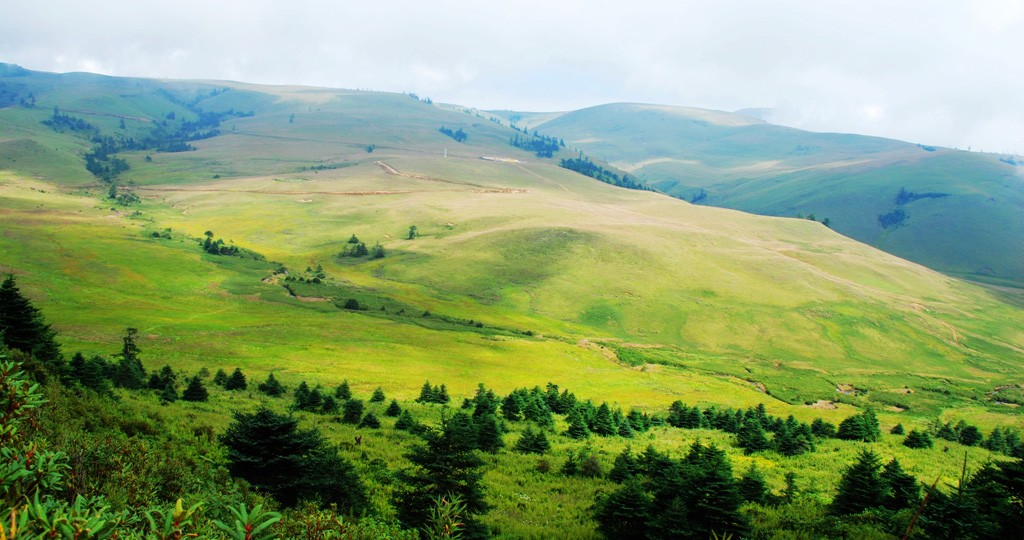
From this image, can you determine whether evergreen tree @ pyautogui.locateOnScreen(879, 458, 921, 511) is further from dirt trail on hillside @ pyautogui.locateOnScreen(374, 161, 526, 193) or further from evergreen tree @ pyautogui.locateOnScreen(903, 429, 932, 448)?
dirt trail on hillside @ pyautogui.locateOnScreen(374, 161, 526, 193)

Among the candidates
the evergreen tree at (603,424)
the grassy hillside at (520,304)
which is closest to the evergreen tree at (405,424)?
the grassy hillside at (520,304)

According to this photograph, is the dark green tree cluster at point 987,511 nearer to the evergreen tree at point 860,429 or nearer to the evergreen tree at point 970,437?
the evergreen tree at point 860,429

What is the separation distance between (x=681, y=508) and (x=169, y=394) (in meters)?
24.4

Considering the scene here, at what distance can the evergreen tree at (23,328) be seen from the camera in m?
19.8

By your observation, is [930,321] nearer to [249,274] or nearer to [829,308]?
[829,308]

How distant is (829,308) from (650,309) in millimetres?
32342

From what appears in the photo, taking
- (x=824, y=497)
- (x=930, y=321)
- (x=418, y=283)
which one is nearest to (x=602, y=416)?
(x=824, y=497)

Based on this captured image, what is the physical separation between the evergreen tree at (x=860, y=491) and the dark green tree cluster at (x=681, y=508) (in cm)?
578

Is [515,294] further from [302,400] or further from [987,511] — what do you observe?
[987,511]

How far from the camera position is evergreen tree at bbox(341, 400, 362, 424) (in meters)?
25.8

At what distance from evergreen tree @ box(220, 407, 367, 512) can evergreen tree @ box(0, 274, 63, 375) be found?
45.0ft

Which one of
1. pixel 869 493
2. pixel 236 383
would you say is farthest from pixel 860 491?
pixel 236 383

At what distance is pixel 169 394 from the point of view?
79.9 ft

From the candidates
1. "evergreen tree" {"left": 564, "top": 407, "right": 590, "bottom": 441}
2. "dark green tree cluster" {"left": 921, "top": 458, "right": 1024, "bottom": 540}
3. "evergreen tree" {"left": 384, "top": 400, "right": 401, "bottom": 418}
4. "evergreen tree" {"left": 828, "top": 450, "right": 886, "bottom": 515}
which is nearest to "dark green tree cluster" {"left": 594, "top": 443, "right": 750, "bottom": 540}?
"dark green tree cluster" {"left": 921, "top": 458, "right": 1024, "bottom": 540}
